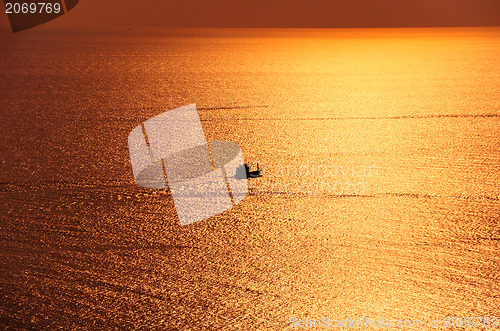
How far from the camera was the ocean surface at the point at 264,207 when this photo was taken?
237 cm

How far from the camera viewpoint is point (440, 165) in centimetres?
393

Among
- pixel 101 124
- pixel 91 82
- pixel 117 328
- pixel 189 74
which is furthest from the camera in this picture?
pixel 189 74

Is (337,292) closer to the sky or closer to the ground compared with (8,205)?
closer to the ground

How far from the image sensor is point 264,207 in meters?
3.29

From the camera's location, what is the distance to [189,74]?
6980mm

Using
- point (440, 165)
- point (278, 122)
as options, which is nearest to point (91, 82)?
point (278, 122)

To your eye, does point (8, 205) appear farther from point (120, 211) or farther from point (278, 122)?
point (278, 122)

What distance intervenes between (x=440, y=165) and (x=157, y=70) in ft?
14.1

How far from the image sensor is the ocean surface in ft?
7.76

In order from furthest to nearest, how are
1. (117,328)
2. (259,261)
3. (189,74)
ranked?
(189,74) → (259,261) → (117,328)

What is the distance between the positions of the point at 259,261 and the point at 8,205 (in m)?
1.55

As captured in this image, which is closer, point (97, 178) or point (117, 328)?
point (117, 328)

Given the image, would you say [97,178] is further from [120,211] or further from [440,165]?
[440,165]

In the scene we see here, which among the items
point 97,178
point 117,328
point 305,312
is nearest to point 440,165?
point 305,312
